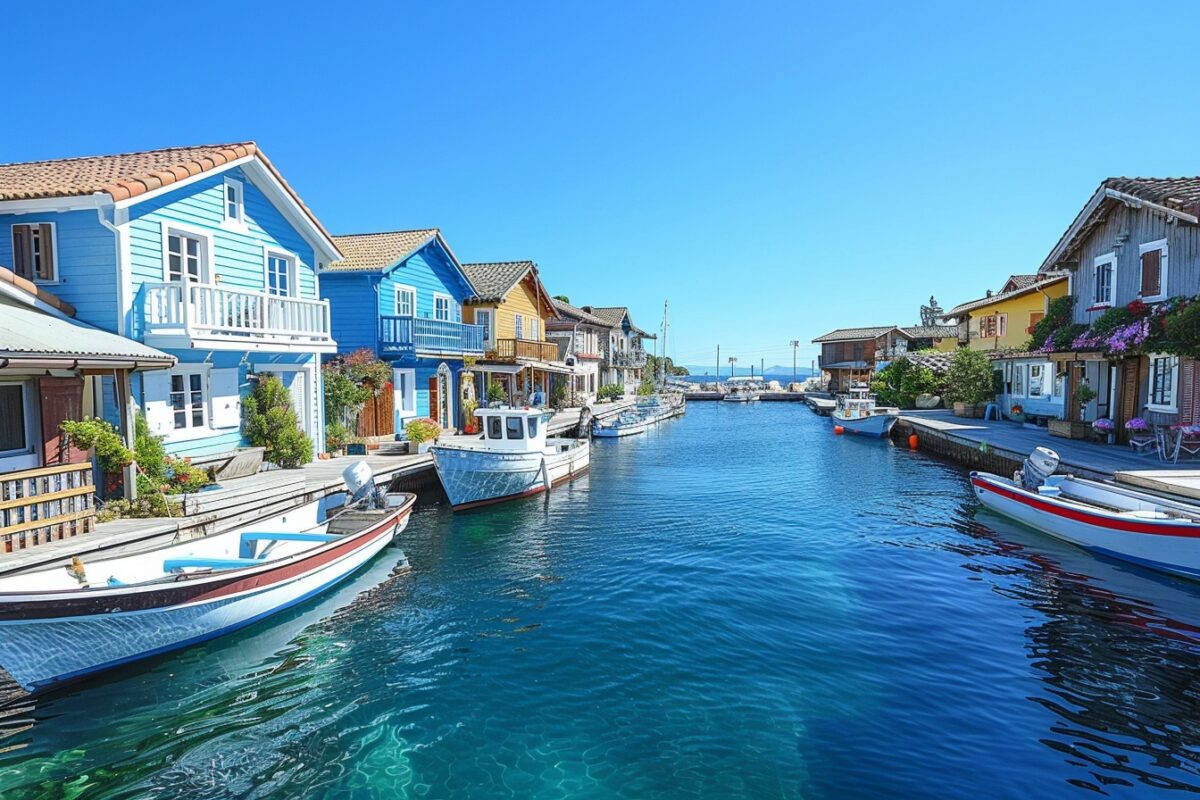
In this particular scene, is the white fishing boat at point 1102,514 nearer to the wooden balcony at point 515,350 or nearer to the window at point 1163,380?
the window at point 1163,380

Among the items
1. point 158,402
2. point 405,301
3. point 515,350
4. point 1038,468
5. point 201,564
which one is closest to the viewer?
point 201,564

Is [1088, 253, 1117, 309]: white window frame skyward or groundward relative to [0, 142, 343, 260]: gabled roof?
groundward

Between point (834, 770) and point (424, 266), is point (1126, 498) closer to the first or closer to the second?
point (834, 770)

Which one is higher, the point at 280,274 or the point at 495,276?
the point at 495,276

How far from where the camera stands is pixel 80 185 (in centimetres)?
1384

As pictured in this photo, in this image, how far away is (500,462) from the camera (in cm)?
1912

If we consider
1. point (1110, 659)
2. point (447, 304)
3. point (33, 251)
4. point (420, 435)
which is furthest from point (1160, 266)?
point (33, 251)

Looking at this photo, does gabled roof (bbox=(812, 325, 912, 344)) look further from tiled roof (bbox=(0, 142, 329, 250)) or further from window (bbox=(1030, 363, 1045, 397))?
tiled roof (bbox=(0, 142, 329, 250))

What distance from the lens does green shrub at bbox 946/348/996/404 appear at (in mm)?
33875

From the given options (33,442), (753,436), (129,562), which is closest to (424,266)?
(33,442)

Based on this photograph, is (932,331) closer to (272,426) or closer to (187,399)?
(272,426)

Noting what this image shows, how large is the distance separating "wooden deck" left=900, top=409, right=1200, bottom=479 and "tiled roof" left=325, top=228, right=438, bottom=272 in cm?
2179

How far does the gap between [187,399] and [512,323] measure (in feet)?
65.5

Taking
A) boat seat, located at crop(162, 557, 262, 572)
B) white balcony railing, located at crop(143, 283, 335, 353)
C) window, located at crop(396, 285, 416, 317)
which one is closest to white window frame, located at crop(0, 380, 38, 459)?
white balcony railing, located at crop(143, 283, 335, 353)
